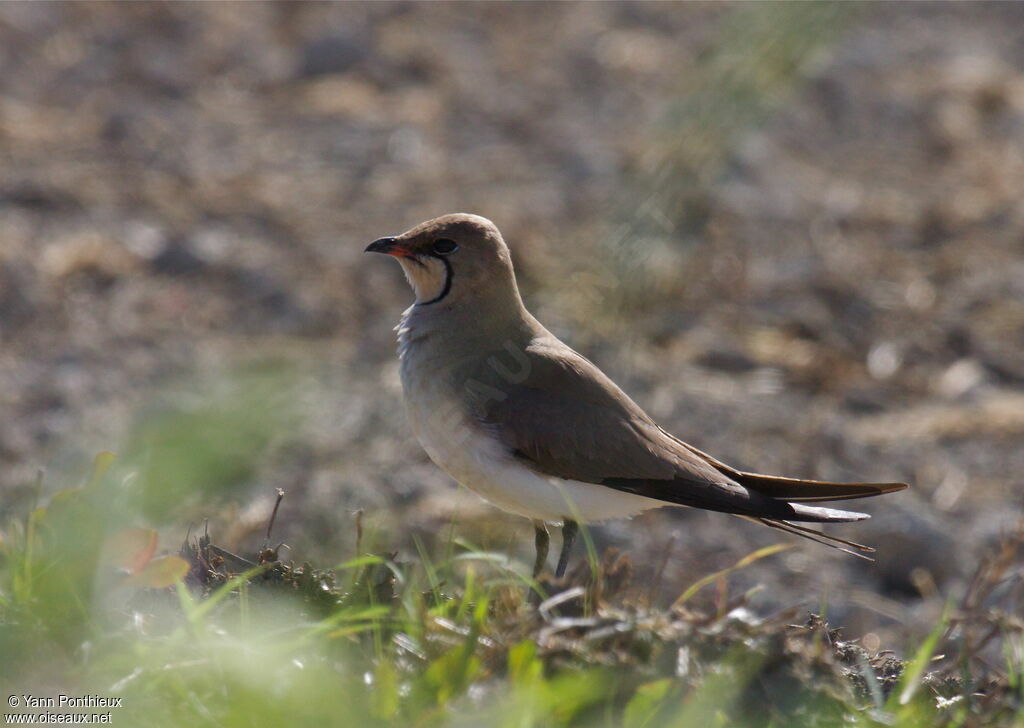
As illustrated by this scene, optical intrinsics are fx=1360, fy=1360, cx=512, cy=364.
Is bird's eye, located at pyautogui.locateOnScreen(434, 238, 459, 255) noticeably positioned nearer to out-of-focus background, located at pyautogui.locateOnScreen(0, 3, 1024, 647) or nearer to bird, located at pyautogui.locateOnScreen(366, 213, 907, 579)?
bird, located at pyautogui.locateOnScreen(366, 213, 907, 579)

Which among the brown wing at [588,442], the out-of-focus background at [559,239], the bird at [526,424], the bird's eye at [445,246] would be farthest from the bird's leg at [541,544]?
the bird's eye at [445,246]

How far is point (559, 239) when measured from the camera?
7297 mm

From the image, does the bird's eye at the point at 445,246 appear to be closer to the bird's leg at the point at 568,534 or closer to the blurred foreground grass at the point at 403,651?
the bird's leg at the point at 568,534

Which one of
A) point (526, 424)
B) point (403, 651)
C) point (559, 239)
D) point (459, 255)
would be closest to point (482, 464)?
point (526, 424)

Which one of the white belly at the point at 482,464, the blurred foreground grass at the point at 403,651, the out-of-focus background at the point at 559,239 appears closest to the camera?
the blurred foreground grass at the point at 403,651

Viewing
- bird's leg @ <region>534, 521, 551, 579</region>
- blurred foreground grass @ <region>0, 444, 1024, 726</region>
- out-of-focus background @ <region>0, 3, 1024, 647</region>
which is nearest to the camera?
blurred foreground grass @ <region>0, 444, 1024, 726</region>

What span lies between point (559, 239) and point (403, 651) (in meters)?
4.78

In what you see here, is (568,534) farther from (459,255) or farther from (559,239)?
(559,239)

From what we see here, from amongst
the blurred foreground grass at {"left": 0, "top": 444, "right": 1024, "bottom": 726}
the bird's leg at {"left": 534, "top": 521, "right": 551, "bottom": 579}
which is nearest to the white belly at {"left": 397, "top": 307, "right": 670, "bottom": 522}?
the bird's leg at {"left": 534, "top": 521, "right": 551, "bottom": 579}

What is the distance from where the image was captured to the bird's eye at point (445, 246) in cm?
382

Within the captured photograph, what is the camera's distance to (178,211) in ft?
24.9

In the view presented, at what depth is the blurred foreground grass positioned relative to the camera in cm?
241

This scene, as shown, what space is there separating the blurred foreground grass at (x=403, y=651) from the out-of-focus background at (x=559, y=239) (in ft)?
1.22

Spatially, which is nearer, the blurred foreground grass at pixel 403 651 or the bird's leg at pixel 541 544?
the blurred foreground grass at pixel 403 651
